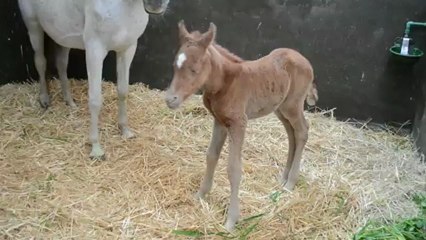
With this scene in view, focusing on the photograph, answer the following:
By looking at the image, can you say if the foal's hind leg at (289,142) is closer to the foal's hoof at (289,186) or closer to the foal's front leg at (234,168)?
the foal's hoof at (289,186)

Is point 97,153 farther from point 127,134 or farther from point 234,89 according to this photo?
point 234,89

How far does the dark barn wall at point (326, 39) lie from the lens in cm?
405

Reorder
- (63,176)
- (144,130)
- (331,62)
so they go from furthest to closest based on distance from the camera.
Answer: (331,62) < (144,130) < (63,176)

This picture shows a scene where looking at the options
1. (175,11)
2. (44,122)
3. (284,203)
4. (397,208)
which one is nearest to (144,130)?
(44,122)

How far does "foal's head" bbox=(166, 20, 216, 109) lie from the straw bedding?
2.49 ft

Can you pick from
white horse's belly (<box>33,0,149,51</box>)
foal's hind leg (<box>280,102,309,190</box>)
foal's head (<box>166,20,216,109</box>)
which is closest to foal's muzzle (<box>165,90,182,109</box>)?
foal's head (<box>166,20,216,109</box>)

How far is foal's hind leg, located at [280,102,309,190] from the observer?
309 centimetres

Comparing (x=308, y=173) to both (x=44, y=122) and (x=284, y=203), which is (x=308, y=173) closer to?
(x=284, y=203)

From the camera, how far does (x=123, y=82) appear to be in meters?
3.73

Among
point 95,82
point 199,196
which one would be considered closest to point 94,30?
point 95,82

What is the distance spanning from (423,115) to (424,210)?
1.08 meters

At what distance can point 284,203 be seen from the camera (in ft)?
10.0

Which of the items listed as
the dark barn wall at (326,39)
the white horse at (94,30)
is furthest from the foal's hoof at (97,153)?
the dark barn wall at (326,39)

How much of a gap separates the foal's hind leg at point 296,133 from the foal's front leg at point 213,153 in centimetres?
43
